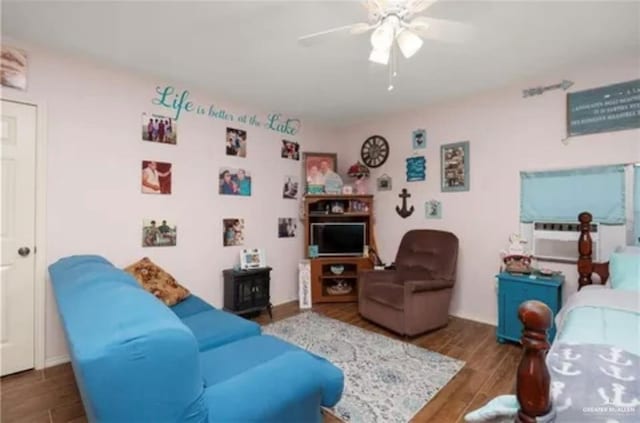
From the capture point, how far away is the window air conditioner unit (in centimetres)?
274

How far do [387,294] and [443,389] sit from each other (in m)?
1.07

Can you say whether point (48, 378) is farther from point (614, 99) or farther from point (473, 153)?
point (614, 99)

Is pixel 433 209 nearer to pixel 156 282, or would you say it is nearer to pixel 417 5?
pixel 417 5

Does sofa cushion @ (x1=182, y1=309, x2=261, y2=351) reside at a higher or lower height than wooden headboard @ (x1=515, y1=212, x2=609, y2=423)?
lower

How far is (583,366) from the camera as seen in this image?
1068mm

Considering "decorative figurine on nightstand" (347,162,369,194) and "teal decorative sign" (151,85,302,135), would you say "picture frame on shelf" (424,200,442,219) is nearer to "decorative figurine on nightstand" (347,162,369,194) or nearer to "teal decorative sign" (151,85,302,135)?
"decorative figurine on nightstand" (347,162,369,194)

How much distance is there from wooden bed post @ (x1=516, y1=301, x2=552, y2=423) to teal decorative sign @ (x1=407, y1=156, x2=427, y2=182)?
3.21 metres

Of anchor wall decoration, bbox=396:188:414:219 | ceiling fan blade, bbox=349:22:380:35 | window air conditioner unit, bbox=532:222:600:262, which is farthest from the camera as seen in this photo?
anchor wall decoration, bbox=396:188:414:219

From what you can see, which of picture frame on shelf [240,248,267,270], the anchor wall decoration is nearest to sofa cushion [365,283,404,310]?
the anchor wall decoration

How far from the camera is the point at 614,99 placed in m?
2.66

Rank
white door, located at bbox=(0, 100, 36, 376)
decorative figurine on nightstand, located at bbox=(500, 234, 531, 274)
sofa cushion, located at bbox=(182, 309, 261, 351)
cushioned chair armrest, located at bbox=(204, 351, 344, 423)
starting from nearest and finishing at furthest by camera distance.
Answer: cushioned chair armrest, located at bbox=(204, 351, 344, 423)
sofa cushion, located at bbox=(182, 309, 261, 351)
white door, located at bbox=(0, 100, 36, 376)
decorative figurine on nightstand, located at bbox=(500, 234, 531, 274)

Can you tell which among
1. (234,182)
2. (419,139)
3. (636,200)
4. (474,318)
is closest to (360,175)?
(419,139)

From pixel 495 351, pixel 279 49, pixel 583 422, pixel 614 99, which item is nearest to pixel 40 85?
pixel 279 49

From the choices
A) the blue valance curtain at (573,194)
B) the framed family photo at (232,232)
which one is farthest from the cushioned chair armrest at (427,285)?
the framed family photo at (232,232)
